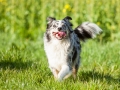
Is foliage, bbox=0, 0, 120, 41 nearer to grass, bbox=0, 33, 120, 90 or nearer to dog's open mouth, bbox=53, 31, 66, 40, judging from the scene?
grass, bbox=0, 33, 120, 90

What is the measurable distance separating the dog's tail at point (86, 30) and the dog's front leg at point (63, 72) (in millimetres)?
1224

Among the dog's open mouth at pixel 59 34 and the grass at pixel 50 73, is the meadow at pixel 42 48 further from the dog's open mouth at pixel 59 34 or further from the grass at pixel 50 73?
the dog's open mouth at pixel 59 34

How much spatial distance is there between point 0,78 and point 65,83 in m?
0.95

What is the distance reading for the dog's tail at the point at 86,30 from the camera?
23.0 ft

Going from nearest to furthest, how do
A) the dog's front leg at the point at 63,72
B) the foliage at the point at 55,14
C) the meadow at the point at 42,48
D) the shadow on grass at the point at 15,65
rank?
1. the meadow at the point at 42,48
2. the dog's front leg at the point at 63,72
3. the shadow on grass at the point at 15,65
4. the foliage at the point at 55,14

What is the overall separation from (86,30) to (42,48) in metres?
2.51

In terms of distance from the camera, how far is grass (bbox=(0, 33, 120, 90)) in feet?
18.1

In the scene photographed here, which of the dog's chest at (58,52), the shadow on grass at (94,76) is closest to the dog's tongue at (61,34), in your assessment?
the dog's chest at (58,52)

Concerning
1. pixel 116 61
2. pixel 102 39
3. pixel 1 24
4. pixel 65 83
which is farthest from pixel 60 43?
pixel 1 24

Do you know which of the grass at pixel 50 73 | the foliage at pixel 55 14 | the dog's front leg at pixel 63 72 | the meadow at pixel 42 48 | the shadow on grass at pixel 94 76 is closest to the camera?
the grass at pixel 50 73

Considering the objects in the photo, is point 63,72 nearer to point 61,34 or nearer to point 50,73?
point 61,34

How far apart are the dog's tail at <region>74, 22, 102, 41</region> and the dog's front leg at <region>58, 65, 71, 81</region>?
1224mm

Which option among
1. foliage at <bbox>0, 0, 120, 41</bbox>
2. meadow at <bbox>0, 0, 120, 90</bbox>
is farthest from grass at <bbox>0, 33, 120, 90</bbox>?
foliage at <bbox>0, 0, 120, 41</bbox>

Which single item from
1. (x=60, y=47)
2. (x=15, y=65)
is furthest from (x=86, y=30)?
(x=15, y=65)
